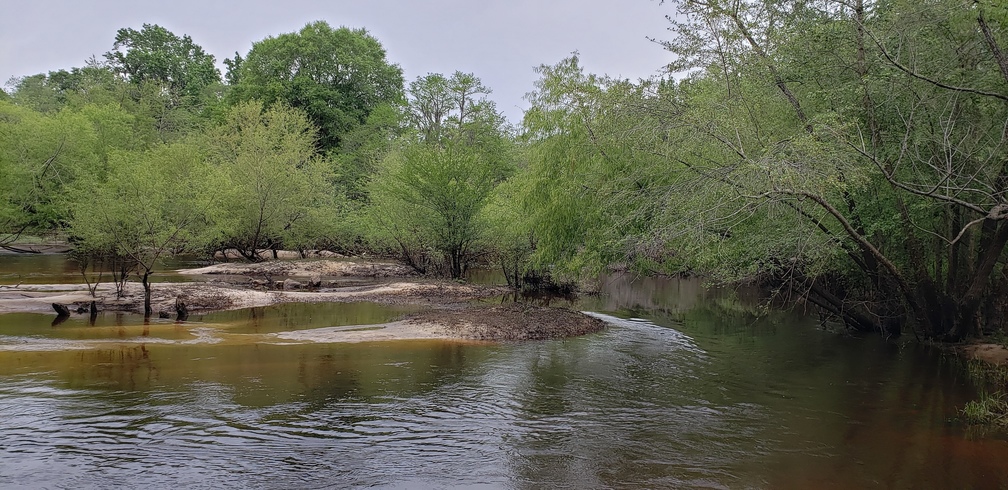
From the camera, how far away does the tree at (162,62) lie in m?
68.3

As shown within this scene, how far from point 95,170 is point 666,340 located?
36.7 meters

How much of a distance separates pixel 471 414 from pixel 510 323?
821 cm

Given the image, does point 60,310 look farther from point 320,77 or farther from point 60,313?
point 320,77

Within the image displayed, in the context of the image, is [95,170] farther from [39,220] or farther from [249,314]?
[249,314]

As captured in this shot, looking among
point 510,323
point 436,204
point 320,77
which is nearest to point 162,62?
point 320,77

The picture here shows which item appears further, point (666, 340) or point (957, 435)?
point (666, 340)

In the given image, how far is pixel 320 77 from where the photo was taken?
57875mm

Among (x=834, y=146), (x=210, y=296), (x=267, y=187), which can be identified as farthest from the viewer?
(x=267, y=187)

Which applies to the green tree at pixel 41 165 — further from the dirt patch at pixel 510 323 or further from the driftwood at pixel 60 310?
the dirt patch at pixel 510 323

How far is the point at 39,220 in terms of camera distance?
1446 inches

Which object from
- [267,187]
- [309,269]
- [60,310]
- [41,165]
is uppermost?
[41,165]

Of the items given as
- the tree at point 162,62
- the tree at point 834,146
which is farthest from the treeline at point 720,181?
the tree at point 162,62

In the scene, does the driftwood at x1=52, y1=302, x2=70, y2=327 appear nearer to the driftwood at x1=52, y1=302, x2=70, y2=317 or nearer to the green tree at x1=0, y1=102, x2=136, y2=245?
the driftwood at x1=52, y1=302, x2=70, y2=317

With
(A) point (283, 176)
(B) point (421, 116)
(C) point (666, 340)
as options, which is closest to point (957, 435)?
(C) point (666, 340)
